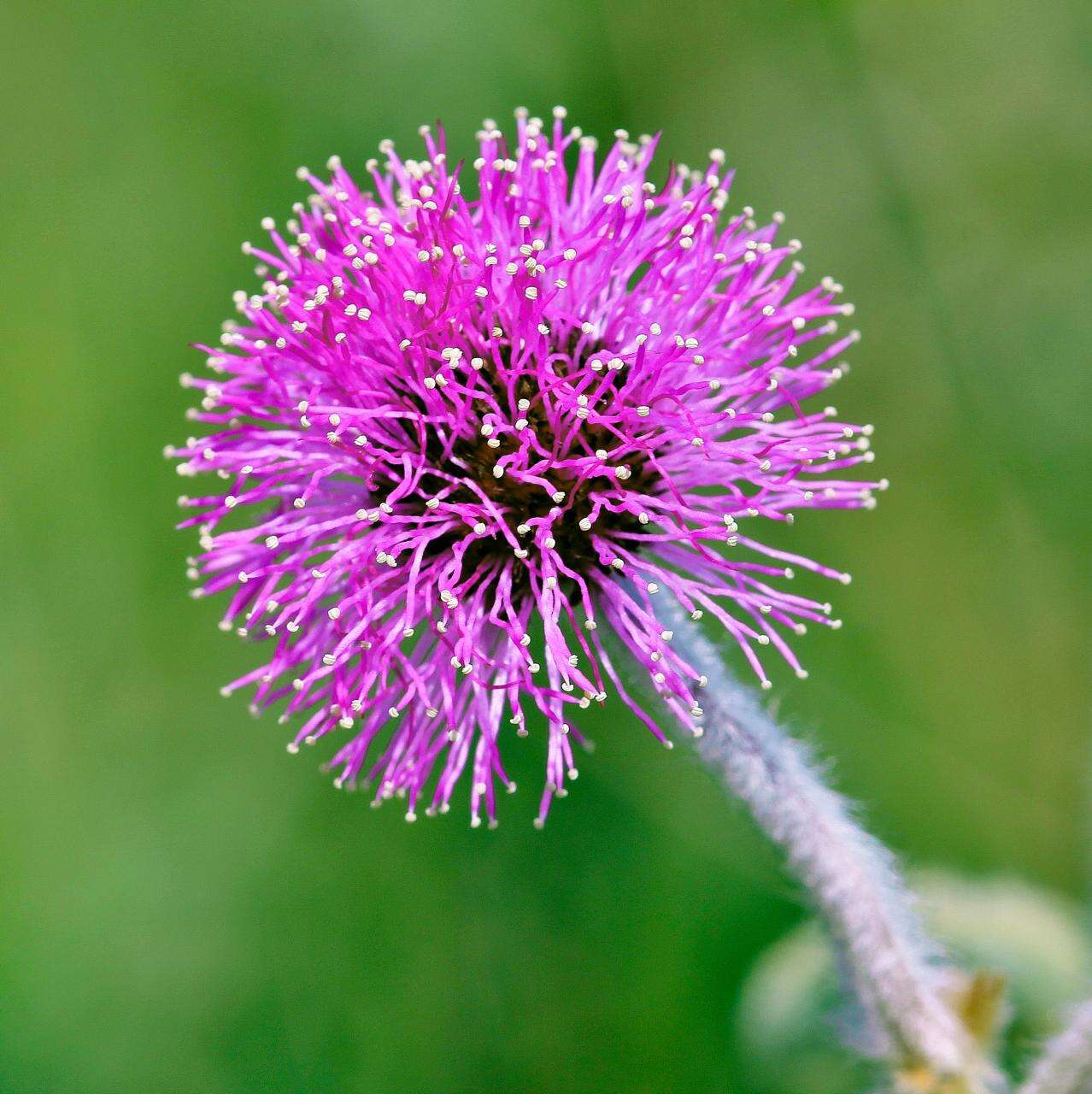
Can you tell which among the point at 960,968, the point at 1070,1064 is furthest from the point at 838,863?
the point at 960,968

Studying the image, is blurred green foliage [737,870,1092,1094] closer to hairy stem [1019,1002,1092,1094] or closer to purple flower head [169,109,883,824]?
hairy stem [1019,1002,1092,1094]

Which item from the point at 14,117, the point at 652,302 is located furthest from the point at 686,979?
the point at 14,117

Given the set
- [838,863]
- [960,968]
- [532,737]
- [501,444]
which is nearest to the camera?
[501,444]

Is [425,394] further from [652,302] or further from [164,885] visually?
[164,885]

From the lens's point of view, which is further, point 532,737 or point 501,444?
point 532,737

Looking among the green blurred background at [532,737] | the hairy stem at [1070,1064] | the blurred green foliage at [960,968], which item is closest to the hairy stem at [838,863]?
the hairy stem at [1070,1064]

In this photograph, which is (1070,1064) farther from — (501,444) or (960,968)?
(501,444)
